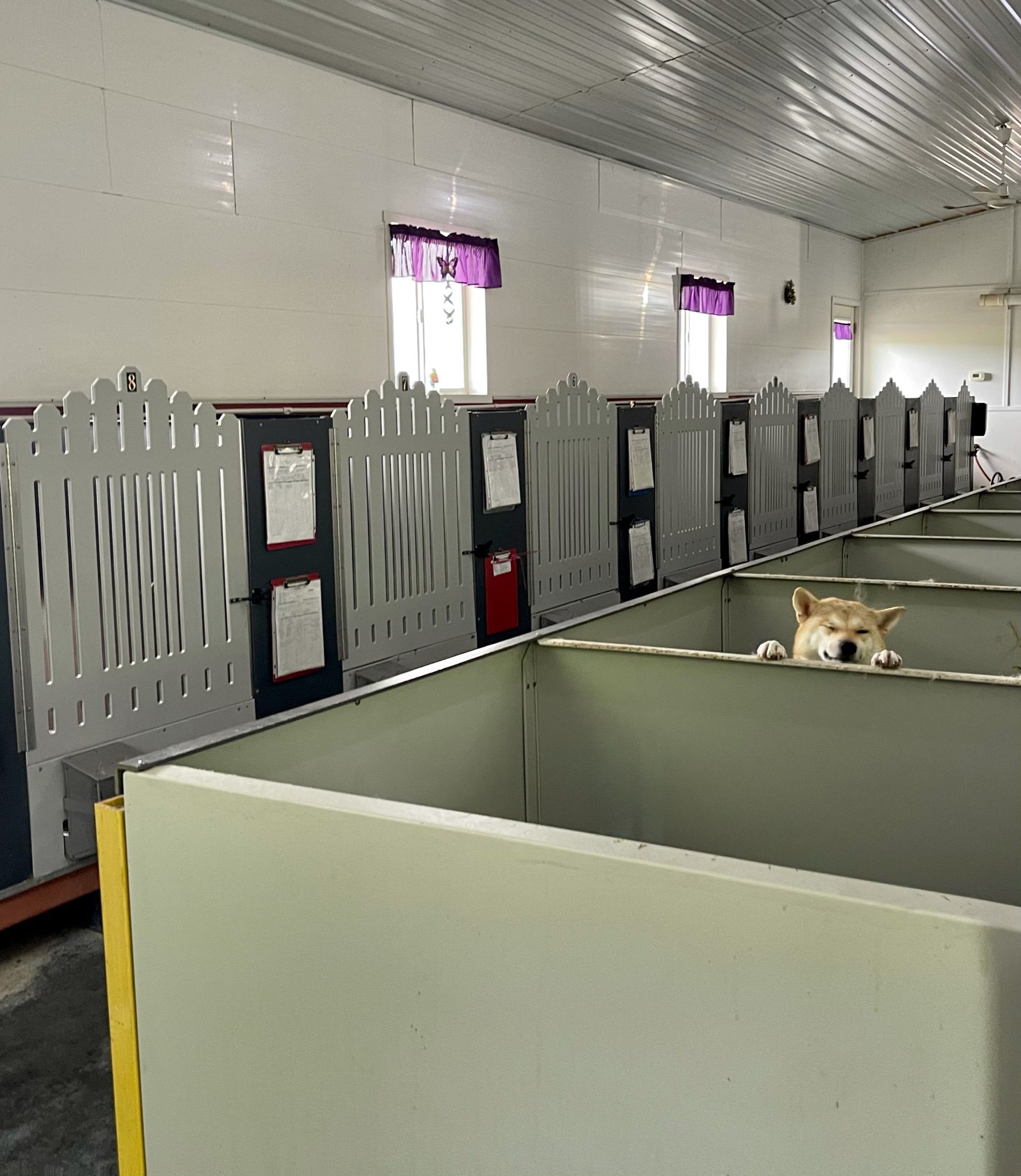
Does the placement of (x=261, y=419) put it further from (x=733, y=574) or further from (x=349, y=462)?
(x=733, y=574)

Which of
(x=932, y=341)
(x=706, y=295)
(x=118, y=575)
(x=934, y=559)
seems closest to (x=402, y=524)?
(x=118, y=575)

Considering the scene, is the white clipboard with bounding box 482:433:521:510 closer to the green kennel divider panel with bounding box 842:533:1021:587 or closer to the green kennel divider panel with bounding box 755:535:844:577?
the green kennel divider panel with bounding box 755:535:844:577

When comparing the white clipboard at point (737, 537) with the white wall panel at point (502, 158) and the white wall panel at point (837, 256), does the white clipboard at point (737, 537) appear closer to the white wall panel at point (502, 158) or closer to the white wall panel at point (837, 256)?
the white wall panel at point (502, 158)

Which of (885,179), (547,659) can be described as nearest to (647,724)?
(547,659)

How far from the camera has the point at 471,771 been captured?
2.19 meters

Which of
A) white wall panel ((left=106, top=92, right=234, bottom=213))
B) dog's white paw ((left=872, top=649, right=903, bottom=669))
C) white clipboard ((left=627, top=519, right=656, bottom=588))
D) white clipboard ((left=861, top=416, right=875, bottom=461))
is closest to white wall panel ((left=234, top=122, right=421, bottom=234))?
white wall panel ((left=106, top=92, right=234, bottom=213))

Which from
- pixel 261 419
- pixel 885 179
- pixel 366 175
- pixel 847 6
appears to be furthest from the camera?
pixel 885 179

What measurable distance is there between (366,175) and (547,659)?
471 centimetres

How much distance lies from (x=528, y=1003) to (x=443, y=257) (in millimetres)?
6219

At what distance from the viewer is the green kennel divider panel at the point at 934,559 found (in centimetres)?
399

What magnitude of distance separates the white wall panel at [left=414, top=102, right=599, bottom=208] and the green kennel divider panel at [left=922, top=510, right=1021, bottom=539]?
379cm

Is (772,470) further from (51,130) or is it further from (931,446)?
(51,130)

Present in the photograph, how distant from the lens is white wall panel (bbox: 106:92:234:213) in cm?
490

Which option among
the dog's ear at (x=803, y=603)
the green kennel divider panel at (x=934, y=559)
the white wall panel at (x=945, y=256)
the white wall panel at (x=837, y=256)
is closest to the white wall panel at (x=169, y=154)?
the green kennel divider panel at (x=934, y=559)
